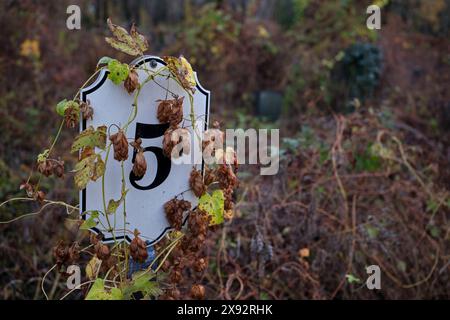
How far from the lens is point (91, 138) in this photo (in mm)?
1585

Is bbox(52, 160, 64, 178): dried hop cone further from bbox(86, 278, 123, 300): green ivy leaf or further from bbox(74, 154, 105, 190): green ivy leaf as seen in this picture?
bbox(86, 278, 123, 300): green ivy leaf

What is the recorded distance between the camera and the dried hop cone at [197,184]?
1.73m

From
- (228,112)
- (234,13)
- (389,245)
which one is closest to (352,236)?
(389,245)

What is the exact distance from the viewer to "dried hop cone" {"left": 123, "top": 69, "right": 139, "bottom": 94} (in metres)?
1.58

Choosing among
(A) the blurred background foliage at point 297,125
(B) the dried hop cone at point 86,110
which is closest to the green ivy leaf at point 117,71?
(B) the dried hop cone at point 86,110

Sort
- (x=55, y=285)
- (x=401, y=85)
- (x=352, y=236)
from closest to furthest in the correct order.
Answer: (x=55, y=285)
(x=352, y=236)
(x=401, y=85)

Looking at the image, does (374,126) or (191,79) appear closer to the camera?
(191,79)

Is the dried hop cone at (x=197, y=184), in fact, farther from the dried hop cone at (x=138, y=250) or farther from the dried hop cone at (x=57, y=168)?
the dried hop cone at (x=57, y=168)

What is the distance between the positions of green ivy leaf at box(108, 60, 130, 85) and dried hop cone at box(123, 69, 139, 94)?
0.04 feet

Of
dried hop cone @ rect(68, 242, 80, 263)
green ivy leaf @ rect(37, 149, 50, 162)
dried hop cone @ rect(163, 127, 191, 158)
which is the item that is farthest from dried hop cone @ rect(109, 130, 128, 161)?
dried hop cone @ rect(68, 242, 80, 263)

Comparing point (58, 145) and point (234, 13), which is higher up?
point (234, 13)

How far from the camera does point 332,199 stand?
3184 millimetres

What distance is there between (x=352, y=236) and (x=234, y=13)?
4549 millimetres
